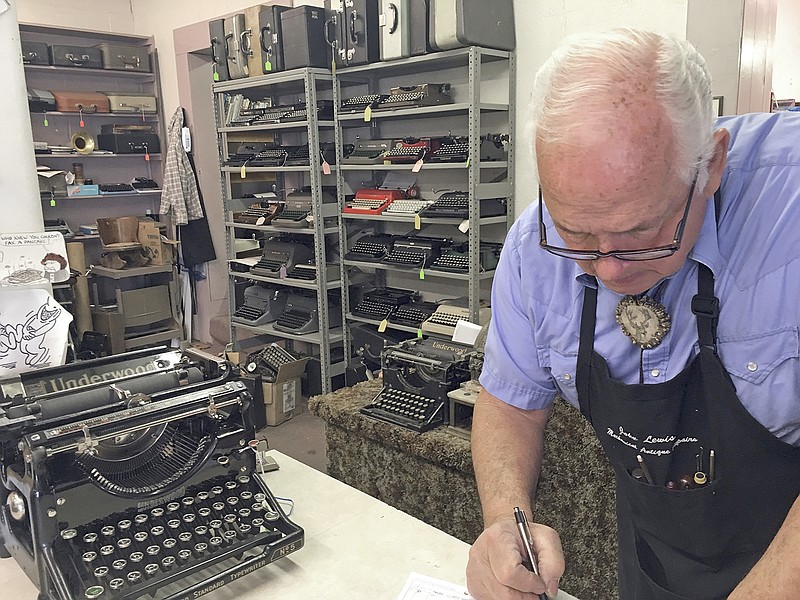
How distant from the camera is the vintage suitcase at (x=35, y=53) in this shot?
193 inches

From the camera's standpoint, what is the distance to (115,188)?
5434mm

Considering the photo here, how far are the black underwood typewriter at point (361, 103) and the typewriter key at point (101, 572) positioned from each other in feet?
9.70

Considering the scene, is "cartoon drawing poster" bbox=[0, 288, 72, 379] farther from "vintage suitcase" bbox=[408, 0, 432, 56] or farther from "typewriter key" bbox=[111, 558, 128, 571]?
"vintage suitcase" bbox=[408, 0, 432, 56]

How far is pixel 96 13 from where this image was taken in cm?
566

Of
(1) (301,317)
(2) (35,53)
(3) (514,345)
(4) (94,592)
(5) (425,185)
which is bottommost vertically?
(1) (301,317)

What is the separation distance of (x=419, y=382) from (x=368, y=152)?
5.83 feet

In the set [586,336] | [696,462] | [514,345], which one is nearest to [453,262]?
[514,345]

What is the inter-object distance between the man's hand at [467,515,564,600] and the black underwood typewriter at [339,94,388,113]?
117 inches

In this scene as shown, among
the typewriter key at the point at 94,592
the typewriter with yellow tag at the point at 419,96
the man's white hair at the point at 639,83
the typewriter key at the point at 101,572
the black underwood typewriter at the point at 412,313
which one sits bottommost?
the black underwood typewriter at the point at 412,313

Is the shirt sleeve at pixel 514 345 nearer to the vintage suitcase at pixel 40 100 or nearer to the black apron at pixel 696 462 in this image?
the black apron at pixel 696 462

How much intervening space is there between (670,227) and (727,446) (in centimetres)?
37

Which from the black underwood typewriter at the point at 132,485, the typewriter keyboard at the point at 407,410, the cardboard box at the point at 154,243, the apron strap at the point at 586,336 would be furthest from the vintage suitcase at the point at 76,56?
the apron strap at the point at 586,336

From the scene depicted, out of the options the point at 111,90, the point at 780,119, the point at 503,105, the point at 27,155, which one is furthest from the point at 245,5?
the point at 780,119

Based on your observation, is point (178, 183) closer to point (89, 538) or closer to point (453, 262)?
point (453, 262)
